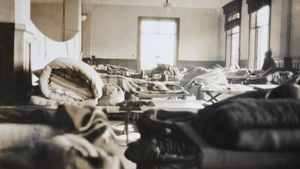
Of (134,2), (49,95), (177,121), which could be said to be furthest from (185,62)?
(177,121)

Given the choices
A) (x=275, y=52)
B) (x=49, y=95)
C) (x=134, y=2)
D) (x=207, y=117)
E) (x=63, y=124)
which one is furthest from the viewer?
(x=134, y=2)

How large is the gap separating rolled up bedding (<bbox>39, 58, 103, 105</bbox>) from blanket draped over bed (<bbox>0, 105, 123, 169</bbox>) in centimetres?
151

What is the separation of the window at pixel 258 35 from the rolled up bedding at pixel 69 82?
351 inches

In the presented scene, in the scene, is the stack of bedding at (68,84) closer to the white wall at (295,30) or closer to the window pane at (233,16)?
the white wall at (295,30)

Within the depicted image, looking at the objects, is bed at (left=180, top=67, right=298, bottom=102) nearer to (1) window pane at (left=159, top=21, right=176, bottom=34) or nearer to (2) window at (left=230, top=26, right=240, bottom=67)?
(2) window at (left=230, top=26, right=240, bottom=67)

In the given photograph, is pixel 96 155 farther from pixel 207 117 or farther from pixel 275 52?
pixel 275 52

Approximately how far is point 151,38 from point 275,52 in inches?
318

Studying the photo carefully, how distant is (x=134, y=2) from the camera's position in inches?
603

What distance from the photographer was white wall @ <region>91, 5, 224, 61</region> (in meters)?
15.7

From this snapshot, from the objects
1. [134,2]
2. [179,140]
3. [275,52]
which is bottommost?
[179,140]

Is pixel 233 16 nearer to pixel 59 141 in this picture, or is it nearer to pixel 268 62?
pixel 268 62

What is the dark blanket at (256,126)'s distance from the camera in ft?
3.19

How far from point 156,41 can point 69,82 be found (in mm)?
13454

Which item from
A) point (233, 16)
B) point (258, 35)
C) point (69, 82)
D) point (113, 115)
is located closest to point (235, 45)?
point (233, 16)
